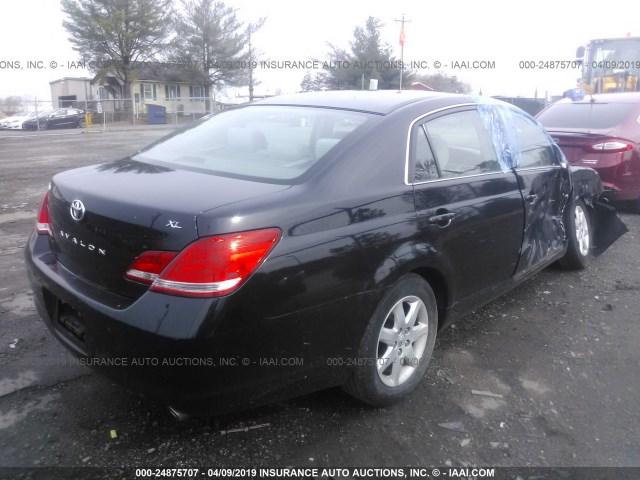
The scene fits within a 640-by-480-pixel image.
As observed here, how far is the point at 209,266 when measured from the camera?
207 centimetres

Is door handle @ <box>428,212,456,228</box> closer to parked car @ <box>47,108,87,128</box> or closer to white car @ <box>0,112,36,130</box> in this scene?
parked car @ <box>47,108,87,128</box>

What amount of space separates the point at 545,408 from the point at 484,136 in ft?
5.52

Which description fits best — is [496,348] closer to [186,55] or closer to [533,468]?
[533,468]

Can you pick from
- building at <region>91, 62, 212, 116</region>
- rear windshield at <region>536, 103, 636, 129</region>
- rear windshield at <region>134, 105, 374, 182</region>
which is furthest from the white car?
rear windshield at <region>134, 105, 374, 182</region>

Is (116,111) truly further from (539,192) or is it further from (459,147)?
(459,147)

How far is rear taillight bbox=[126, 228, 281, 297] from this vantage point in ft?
6.79

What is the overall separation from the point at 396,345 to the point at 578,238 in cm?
281

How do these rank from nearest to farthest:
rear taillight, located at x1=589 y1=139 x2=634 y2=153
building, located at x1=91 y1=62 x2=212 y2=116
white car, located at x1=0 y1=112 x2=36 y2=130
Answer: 1. rear taillight, located at x1=589 y1=139 x2=634 y2=153
2. white car, located at x1=0 y1=112 x2=36 y2=130
3. building, located at x1=91 y1=62 x2=212 y2=116

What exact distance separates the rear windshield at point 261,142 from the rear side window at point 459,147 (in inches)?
17.7

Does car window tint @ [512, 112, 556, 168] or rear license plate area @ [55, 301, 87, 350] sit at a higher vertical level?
car window tint @ [512, 112, 556, 168]

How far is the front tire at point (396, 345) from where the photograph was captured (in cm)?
265

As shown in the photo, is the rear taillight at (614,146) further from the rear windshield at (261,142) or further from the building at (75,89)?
the building at (75,89)

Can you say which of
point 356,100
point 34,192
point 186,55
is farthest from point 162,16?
point 356,100

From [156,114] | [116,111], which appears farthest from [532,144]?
[116,111]
